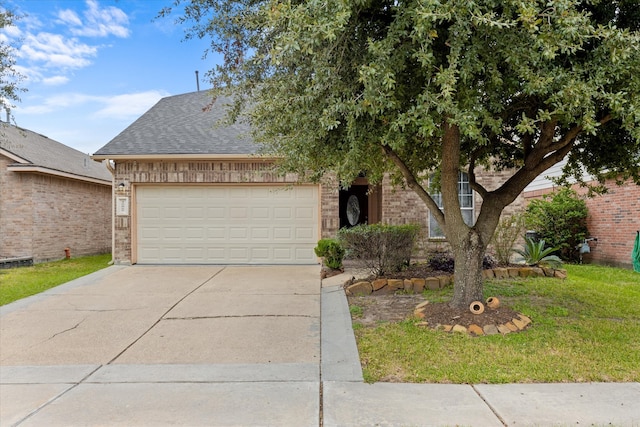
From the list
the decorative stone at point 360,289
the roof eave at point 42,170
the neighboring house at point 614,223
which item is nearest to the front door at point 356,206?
the neighboring house at point 614,223

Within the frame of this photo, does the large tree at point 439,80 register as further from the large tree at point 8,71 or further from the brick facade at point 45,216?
the brick facade at point 45,216

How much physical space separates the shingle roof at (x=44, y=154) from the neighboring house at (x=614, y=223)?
1465 centimetres

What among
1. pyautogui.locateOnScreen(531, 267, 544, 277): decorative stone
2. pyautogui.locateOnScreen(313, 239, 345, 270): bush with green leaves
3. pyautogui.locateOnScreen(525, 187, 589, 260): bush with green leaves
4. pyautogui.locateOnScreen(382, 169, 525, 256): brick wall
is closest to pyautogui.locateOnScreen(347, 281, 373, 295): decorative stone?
pyautogui.locateOnScreen(313, 239, 345, 270): bush with green leaves

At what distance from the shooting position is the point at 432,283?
7195 mm

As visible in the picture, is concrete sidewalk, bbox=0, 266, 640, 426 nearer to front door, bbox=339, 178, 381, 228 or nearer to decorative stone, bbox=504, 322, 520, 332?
decorative stone, bbox=504, 322, 520, 332

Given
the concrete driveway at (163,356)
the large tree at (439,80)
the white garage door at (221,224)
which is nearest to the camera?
the concrete driveway at (163,356)

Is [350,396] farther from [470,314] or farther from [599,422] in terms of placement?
[470,314]

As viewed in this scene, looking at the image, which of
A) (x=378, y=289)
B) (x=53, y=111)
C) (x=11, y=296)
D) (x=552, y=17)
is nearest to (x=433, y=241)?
(x=378, y=289)

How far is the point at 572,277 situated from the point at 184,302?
8.00 meters

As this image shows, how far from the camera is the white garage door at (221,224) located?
10.9 m

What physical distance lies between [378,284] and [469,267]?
2.18m

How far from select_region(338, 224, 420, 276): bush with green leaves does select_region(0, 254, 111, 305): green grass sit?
21.0 feet

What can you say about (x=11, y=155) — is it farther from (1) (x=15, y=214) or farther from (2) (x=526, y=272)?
(2) (x=526, y=272)

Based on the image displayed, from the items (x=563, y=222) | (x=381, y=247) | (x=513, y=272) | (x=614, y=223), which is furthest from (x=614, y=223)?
(x=381, y=247)
